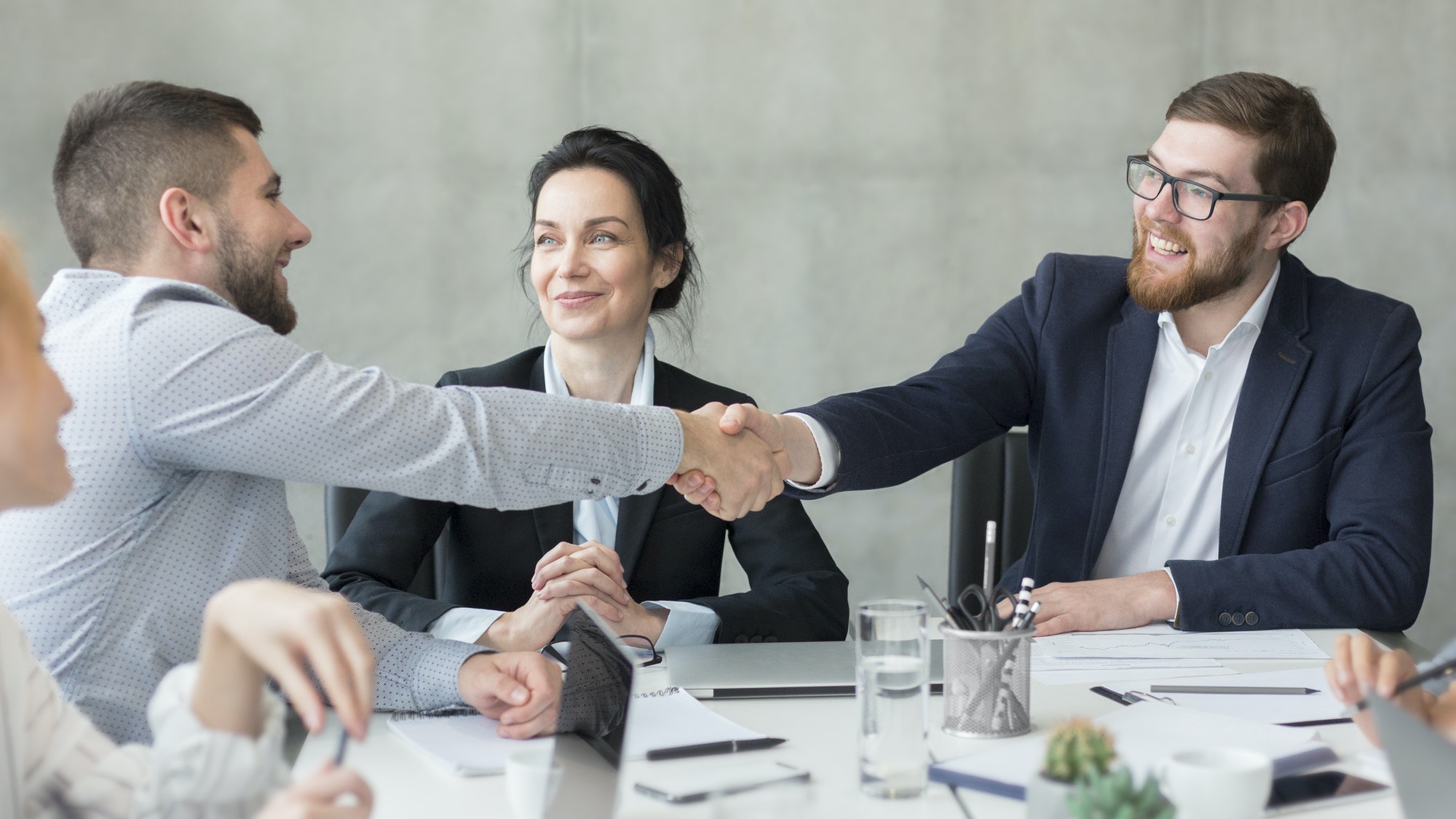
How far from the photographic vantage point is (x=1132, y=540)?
223cm

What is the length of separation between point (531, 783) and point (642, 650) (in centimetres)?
62

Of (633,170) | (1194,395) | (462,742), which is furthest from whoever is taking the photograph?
(633,170)

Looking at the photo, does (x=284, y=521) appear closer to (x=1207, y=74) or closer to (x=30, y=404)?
(x=30, y=404)

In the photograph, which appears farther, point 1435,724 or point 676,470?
point 676,470

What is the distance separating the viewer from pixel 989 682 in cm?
132

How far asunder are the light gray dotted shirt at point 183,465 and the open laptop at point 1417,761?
3.16ft

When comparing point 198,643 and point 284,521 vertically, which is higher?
point 284,521

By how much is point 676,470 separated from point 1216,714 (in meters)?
0.78

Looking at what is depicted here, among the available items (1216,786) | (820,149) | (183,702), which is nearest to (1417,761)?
(1216,786)

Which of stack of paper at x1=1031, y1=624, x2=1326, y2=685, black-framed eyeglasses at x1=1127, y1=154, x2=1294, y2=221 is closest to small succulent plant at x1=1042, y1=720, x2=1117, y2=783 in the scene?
stack of paper at x1=1031, y1=624, x2=1326, y2=685

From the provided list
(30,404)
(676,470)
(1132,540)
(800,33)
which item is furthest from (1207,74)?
(30,404)

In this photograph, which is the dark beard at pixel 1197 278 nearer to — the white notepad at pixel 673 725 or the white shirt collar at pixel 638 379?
the white shirt collar at pixel 638 379

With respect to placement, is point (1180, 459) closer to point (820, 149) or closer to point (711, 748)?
point (711, 748)

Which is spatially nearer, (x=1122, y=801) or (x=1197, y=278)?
(x=1122, y=801)
